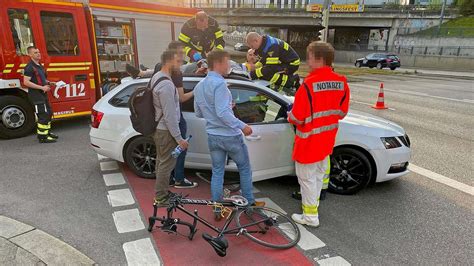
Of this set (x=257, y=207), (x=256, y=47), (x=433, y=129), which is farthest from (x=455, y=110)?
(x=257, y=207)

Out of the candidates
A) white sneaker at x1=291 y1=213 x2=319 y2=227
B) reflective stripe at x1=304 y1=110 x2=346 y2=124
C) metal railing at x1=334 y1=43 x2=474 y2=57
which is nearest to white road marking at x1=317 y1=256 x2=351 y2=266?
white sneaker at x1=291 y1=213 x2=319 y2=227

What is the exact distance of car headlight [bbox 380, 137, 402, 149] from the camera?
4000mm

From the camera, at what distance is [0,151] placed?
5.55 m

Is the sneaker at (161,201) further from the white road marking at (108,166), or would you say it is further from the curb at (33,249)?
the white road marking at (108,166)

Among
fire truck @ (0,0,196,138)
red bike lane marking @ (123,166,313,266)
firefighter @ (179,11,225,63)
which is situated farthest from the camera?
fire truck @ (0,0,196,138)

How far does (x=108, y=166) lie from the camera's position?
502 centimetres

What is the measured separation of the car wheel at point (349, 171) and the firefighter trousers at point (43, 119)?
5.14 meters

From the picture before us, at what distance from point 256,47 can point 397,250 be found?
3352 mm

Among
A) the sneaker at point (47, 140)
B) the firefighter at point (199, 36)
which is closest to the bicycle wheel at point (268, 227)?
the firefighter at point (199, 36)

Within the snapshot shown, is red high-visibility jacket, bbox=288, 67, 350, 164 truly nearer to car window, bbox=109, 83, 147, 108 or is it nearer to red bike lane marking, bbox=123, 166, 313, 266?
red bike lane marking, bbox=123, 166, 313, 266

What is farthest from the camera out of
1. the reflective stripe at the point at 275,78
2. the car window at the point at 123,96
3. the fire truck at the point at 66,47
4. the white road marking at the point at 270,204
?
the fire truck at the point at 66,47

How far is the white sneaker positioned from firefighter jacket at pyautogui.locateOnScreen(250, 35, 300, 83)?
2.19 meters

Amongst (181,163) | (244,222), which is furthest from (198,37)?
(244,222)

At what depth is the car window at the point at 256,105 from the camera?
4039 millimetres
